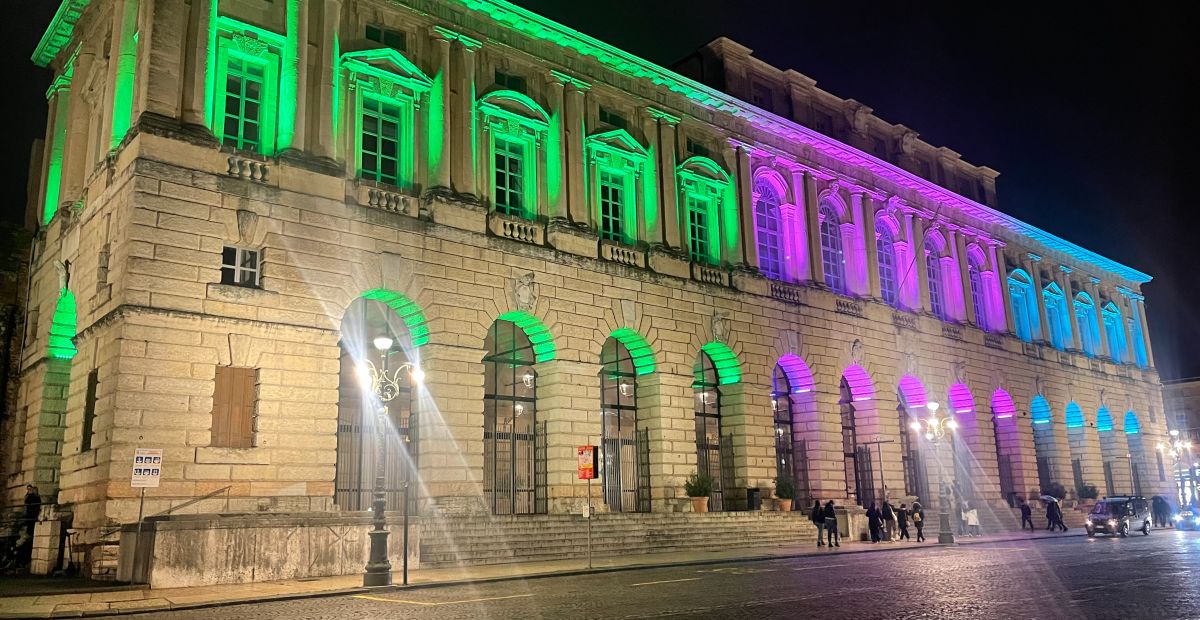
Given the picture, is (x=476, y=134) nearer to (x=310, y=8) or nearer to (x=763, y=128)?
(x=310, y=8)

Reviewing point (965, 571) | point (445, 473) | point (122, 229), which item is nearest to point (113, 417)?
point (122, 229)

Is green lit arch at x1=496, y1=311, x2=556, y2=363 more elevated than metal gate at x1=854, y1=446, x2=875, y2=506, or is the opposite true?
green lit arch at x1=496, y1=311, x2=556, y2=363

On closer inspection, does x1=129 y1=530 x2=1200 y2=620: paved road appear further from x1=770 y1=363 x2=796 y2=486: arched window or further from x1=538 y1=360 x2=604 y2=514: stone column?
x1=770 y1=363 x2=796 y2=486: arched window

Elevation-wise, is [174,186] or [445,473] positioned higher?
[174,186]

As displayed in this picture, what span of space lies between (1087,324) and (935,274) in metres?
18.0

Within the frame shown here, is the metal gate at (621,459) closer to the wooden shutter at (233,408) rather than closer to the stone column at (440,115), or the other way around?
the stone column at (440,115)

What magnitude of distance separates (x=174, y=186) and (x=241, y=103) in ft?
12.6

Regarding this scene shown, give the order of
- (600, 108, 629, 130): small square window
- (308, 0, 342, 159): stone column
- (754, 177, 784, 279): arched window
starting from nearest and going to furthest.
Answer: (308, 0, 342, 159): stone column, (600, 108, 629, 130): small square window, (754, 177, 784, 279): arched window

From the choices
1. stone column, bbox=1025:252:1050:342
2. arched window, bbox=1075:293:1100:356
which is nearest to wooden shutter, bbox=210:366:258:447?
stone column, bbox=1025:252:1050:342

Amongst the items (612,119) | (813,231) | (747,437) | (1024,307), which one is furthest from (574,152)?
(1024,307)

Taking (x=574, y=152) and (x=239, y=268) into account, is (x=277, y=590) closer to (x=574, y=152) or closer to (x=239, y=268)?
(x=239, y=268)

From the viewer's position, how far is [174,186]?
22047 mm

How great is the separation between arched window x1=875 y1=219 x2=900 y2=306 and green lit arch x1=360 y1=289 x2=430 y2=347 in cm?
2472

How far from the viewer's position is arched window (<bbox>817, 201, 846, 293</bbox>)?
133 ft
